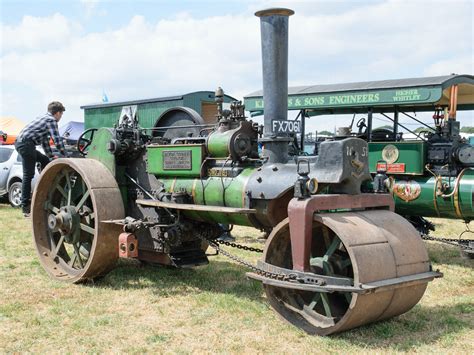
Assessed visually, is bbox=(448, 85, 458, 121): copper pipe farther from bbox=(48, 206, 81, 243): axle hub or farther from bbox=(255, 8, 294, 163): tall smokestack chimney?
bbox=(48, 206, 81, 243): axle hub

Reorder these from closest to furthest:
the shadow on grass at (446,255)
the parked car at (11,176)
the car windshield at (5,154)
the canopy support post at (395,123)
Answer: the shadow on grass at (446,255), the canopy support post at (395,123), the parked car at (11,176), the car windshield at (5,154)

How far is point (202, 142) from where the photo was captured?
16.5 feet

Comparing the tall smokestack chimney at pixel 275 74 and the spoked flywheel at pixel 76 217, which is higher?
the tall smokestack chimney at pixel 275 74

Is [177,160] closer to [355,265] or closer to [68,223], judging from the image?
[68,223]

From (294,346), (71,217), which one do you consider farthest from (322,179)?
(71,217)

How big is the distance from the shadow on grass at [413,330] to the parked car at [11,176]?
9.81m

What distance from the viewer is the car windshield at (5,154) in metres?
12.7

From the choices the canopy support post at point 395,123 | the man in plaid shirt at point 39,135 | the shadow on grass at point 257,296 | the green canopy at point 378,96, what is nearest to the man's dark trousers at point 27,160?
the man in plaid shirt at point 39,135

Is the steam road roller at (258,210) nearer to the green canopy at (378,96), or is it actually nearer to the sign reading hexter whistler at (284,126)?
the sign reading hexter whistler at (284,126)

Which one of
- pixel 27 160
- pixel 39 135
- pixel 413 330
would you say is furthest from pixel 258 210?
pixel 27 160

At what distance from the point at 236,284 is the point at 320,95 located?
3.96 metres

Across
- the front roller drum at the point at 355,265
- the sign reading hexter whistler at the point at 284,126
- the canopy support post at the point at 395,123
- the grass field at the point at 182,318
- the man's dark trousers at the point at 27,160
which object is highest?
the canopy support post at the point at 395,123

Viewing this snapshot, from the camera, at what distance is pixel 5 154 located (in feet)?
42.0

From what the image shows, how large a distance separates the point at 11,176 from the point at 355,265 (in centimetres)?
1044
